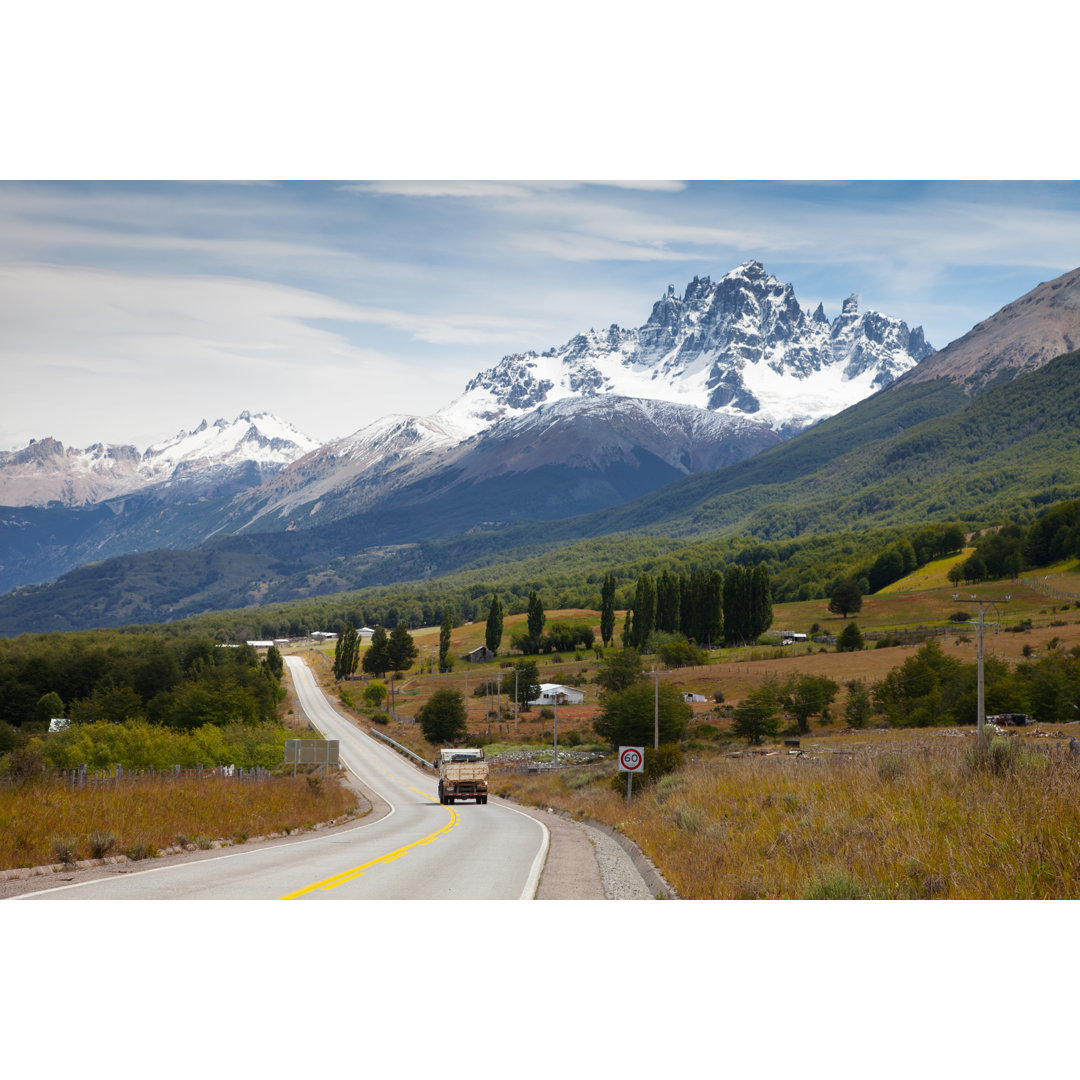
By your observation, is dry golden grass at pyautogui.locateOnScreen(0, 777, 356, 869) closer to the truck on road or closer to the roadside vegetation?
the roadside vegetation

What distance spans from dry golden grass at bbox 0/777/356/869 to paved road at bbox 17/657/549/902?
1168mm

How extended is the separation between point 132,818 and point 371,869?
588 cm

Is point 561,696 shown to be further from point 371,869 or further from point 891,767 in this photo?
point 891,767

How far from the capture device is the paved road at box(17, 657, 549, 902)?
1394 cm

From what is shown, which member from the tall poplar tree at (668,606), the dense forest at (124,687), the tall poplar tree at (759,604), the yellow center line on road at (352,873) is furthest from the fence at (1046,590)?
the yellow center line on road at (352,873)

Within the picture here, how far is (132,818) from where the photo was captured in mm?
19859

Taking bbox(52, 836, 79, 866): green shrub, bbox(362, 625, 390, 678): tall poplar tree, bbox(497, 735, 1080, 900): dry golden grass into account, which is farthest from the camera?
bbox(362, 625, 390, 678): tall poplar tree

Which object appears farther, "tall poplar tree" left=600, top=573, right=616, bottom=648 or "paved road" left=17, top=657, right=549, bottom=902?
"tall poplar tree" left=600, top=573, right=616, bottom=648

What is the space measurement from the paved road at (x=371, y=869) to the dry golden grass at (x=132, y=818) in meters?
1.17

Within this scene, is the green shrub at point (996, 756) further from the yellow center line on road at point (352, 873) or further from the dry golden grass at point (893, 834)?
the yellow center line on road at point (352, 873)

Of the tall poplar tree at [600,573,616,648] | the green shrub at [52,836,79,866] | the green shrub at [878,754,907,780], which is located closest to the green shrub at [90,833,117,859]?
the green shrub at [52,836,79,866]

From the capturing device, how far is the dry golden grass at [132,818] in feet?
→ 53.7

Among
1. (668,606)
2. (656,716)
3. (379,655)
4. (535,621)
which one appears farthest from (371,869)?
(535,621)

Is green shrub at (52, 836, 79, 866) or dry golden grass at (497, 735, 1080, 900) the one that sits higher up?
dry golden grass at (497, 735, 1080, 900)
